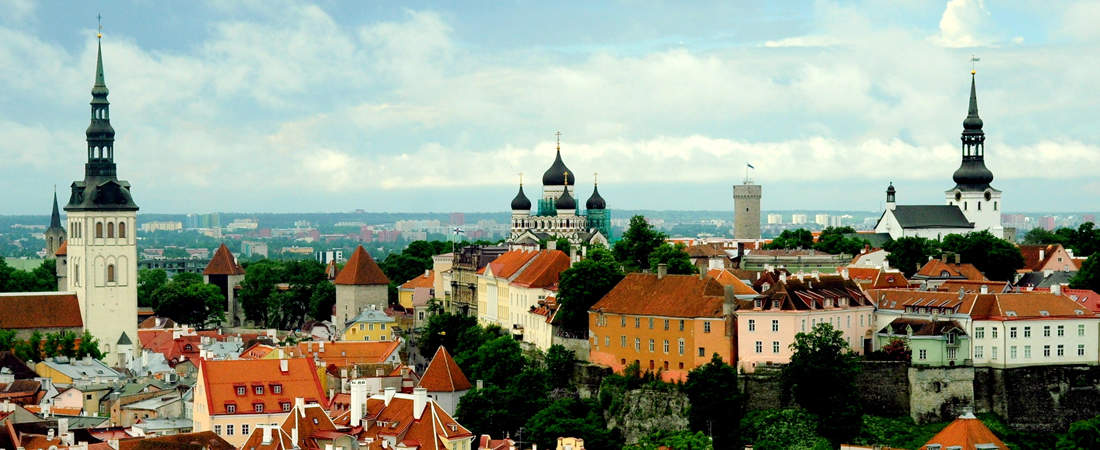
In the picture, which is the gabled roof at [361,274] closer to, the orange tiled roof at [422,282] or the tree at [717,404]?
the orange tiled roof at [422,282]

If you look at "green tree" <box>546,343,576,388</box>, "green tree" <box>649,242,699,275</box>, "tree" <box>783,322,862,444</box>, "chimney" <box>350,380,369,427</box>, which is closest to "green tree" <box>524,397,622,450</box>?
"green tree" <box>546,343,576,388</box>

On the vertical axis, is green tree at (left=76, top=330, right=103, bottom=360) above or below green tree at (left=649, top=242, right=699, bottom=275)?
below

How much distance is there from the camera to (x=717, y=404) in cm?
7081

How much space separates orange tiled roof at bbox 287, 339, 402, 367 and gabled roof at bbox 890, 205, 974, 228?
60.1 meters

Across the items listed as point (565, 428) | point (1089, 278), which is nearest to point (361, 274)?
point (565, 428)

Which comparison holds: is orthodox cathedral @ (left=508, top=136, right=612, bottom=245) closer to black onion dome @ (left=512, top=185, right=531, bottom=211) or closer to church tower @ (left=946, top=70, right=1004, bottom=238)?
black onion dome @ (left=512, top=185, right=531, bottom=211)

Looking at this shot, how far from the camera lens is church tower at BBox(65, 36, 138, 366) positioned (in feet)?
358

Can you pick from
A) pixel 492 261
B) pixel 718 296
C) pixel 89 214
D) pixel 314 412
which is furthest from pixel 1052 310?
pixel 89 214

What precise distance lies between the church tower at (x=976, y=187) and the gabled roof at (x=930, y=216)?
7.11 ft

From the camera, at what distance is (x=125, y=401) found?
264ft

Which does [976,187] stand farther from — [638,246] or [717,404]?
[717,404]

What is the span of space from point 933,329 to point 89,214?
6144 centimetres

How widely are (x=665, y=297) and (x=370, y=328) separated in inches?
1494

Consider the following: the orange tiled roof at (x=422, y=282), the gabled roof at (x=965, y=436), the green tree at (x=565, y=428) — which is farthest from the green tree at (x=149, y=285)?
the gabled roof at (x=965, y=436)
